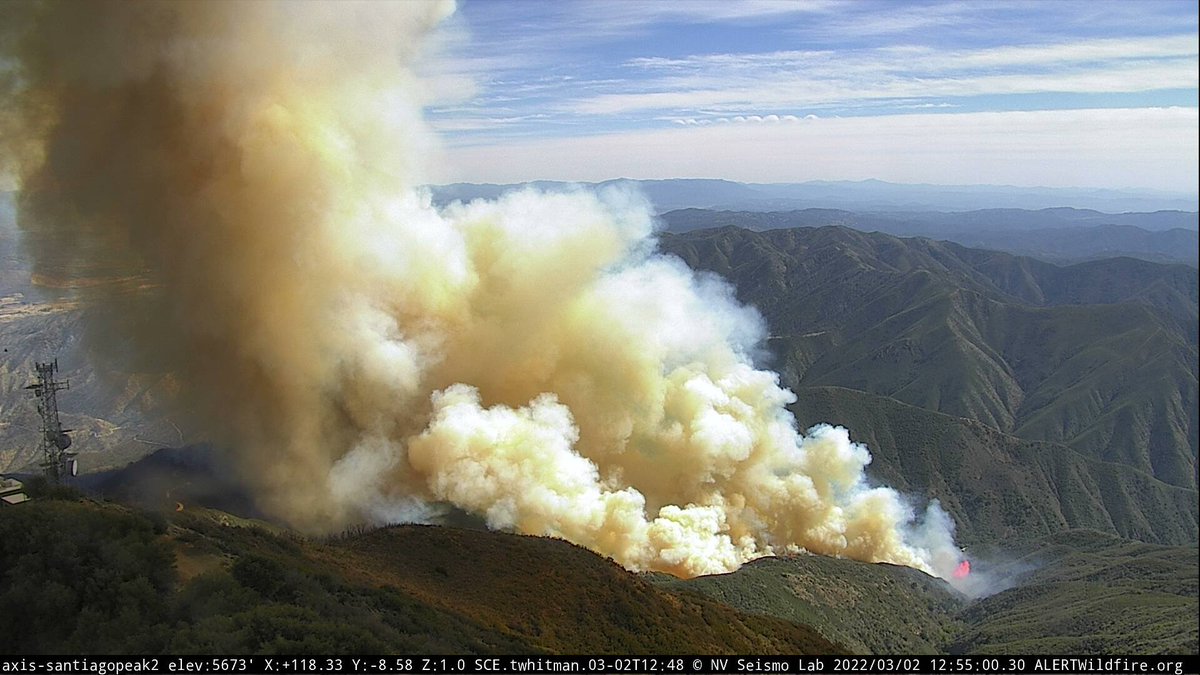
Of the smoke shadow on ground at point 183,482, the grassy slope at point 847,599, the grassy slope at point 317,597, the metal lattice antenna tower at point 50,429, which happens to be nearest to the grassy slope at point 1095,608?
the grassy slope at point 847,599

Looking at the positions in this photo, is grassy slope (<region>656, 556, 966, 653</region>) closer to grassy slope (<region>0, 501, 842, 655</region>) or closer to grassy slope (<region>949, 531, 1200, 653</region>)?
grassy slope (<region>949, 531, 1200, 653</region>)

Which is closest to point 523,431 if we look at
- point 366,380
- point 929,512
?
point 366,380

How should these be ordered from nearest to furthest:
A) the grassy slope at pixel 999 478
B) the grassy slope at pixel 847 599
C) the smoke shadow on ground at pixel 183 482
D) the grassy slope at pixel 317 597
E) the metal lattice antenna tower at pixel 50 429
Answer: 1. the grassy slope at pixel 317 597
2. the metal lattice antenna tower at pixel 50 429
3. the grassy slope at pixel 847 599
4. the smoke shadow on ground at pixel 183 482
5. the grassy slope at pixel 999 478

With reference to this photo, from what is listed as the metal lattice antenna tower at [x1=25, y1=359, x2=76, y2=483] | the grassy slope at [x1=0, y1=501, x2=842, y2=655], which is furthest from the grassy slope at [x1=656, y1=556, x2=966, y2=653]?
the metal lattice antenna tower at [x1=25, y1=359, x2=76, y2=483]

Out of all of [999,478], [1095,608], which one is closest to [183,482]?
[1095,608]

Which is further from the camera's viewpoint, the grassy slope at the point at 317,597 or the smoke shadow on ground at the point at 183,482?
the smoke shadow on ground at the point at 183,482

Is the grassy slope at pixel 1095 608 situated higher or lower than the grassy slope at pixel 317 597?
lower

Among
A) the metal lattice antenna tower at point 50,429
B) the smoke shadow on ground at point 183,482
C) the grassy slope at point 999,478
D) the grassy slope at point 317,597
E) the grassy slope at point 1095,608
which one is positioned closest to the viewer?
the grassy slope at point 317,597

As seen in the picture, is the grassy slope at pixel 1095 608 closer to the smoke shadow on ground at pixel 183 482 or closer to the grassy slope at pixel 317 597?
the grassy slope at pixel 317 597

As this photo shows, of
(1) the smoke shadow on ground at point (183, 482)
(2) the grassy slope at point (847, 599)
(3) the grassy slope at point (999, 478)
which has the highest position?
(1) the smoke shadow on ground at point (183, 482)

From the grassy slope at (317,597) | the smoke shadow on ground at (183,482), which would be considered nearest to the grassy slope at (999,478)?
the grassy slope at (317,597)

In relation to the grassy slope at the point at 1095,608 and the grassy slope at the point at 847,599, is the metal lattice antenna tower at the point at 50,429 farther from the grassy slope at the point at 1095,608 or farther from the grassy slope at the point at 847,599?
the grassy slope at the point at 1095,608
